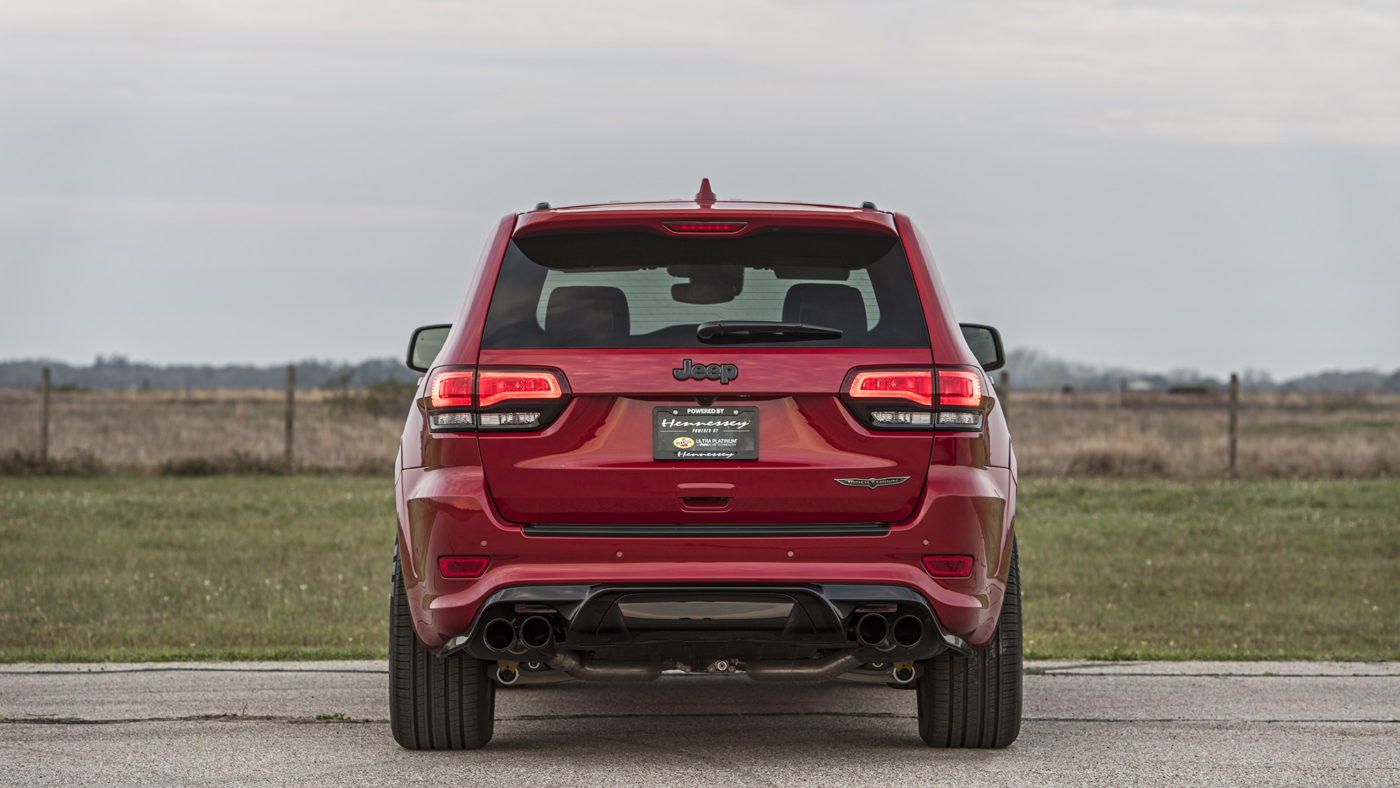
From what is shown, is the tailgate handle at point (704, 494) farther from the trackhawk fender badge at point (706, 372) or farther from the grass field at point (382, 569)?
the grass field at point (382, 569)

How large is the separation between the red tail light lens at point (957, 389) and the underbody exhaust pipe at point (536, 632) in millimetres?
1374

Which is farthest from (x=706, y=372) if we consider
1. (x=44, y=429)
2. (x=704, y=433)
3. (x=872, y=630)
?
(x=44, y=429)

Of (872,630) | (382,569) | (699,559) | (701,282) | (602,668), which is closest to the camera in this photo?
(699,559)

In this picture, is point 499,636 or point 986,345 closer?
point 499,636

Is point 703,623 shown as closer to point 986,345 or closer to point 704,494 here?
point 704,494

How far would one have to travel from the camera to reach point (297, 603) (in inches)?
436

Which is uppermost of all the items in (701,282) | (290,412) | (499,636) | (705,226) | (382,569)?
(705,226)

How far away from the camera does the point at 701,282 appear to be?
5.29m

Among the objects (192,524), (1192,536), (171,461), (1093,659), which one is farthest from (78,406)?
(1093,659)

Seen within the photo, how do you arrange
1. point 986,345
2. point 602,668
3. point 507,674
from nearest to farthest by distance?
point 602,668 → point 507,674 → point 986,345

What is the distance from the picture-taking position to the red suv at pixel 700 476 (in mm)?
4879

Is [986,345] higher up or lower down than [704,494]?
higher up

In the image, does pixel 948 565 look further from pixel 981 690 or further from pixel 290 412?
pixel 290 412

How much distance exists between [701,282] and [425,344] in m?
1.31
